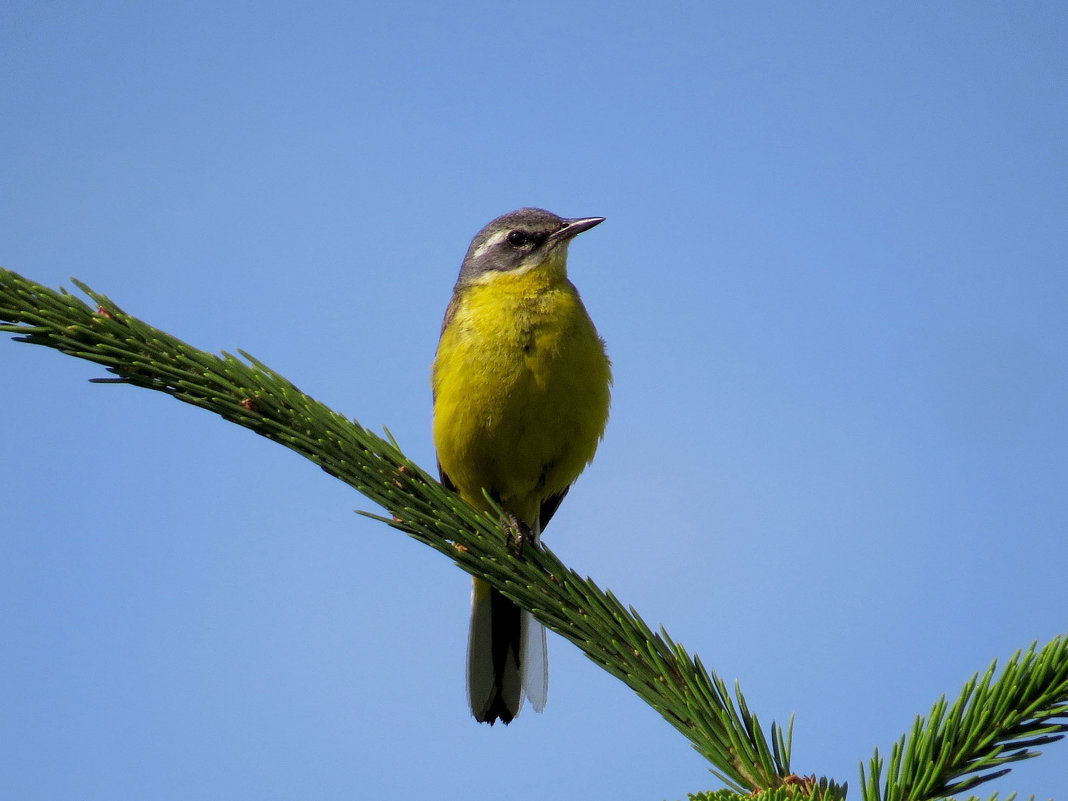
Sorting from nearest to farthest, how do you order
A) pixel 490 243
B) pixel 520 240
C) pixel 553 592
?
pixel 553 592 → pixel 520 240 → pixel 490 243

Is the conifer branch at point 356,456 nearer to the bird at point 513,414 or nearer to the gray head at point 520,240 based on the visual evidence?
the bird at point 513,414

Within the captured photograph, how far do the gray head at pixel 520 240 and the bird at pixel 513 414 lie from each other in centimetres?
17

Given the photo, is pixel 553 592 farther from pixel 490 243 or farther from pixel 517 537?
pixel 490 243

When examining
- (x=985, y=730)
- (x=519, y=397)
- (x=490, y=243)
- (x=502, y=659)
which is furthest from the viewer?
(x=490, y=243)

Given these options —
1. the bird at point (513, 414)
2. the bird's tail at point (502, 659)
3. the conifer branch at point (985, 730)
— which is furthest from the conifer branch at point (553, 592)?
the bird's tail at point (502, 659)

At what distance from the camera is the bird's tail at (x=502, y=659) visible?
19.1ft

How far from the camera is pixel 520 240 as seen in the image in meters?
6.87

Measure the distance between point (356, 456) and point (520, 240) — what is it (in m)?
3.43

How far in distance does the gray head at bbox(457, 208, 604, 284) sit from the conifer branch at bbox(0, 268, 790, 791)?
3039 millimetres

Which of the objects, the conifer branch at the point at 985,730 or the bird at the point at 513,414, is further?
the bird at the point at 513,414

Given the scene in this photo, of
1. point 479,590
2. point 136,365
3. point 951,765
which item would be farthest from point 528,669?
point 951,765

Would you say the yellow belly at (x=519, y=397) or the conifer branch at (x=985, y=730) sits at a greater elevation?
the yellow belly at (x=519, y=397)

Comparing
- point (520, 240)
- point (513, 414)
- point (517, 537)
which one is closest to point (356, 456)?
point (517, 537)

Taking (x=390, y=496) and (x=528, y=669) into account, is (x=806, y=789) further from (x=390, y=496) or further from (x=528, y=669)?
(x=528, y=669)
